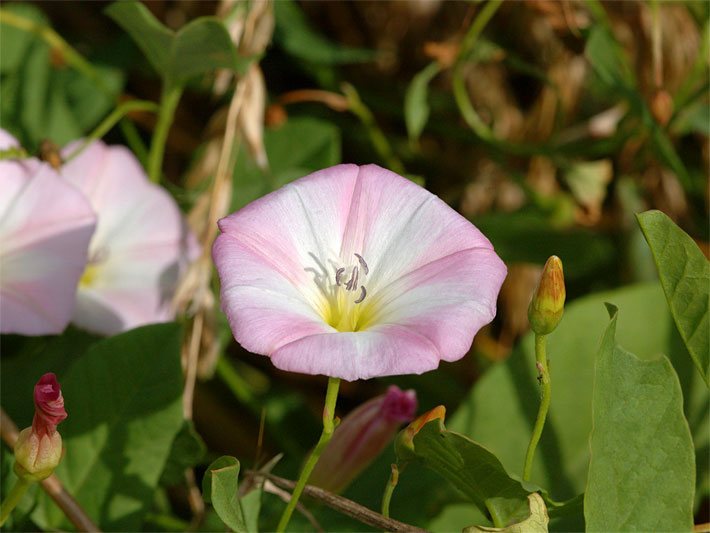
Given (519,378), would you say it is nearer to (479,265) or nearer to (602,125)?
(479,265)

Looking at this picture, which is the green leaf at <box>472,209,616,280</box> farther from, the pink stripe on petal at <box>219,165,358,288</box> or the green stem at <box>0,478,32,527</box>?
the green stem at <box>0,478,32,527</box>

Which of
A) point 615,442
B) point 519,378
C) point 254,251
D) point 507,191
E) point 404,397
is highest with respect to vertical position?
point 254,251

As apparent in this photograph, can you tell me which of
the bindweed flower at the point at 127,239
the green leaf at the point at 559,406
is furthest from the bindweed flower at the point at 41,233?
the green leaf at the point at 559,406

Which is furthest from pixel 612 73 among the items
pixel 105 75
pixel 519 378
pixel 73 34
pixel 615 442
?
Result: pixel 73 34

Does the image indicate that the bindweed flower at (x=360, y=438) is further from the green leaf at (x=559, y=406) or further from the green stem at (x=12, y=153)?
the green stem at (x=12, y=153)

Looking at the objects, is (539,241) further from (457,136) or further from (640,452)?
(640,452)

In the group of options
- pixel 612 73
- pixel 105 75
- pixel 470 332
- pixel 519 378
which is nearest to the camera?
pixel 470 332

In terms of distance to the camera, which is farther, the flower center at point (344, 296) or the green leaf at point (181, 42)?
the green leaf at point (181, 42)
